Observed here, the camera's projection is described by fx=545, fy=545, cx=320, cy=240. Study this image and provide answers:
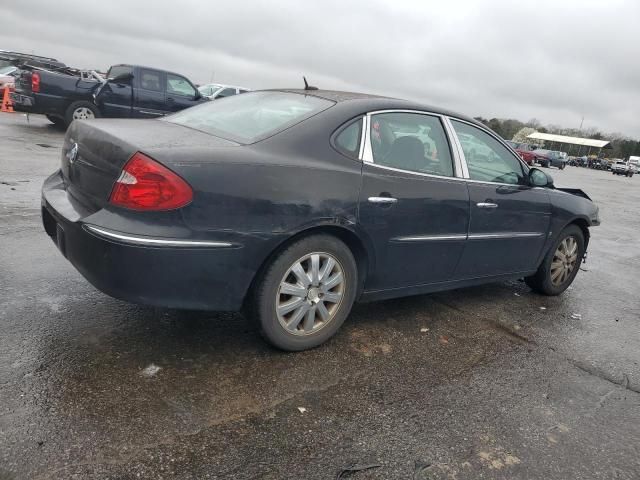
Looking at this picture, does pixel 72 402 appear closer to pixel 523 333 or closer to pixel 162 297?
pixel 162 297

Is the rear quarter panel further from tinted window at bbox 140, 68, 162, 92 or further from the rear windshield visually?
tinted window at bbox 140, 68, 162, 92

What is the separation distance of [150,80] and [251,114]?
11152mm

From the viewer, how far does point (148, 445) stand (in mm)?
2307

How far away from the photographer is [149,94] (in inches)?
531

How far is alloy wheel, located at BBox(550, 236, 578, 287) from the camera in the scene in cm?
509

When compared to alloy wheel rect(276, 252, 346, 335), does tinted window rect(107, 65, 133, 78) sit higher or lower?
higher

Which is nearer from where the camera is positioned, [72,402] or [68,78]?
[72,402]

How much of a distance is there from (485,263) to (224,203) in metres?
2.36

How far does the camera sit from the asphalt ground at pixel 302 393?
232cm

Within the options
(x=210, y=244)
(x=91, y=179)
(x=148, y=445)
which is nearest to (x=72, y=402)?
(x=148, y=445)

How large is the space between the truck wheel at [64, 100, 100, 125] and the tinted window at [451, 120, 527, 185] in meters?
10.9

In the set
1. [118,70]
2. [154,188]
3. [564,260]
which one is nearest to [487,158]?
[564,260]

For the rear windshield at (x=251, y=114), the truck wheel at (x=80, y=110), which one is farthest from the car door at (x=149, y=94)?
the rear windshield at (x=251, y=114)

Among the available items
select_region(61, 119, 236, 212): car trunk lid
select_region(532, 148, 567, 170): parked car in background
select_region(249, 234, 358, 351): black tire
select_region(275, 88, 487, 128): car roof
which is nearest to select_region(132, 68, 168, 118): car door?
select_region(275, 88, 487, 128): car roof
